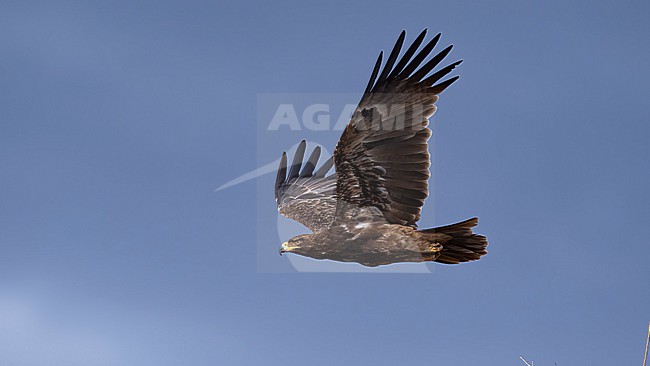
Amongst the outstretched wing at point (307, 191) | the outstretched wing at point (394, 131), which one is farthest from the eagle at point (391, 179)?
the outstretched wing at point (307, 191)

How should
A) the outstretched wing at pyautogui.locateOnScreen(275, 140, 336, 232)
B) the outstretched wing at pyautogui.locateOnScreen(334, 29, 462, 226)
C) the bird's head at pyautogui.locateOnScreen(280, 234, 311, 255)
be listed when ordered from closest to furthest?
Answer: the outstretched wing at pyautogui.locateOnScreen(334, 29, 462, 226) < the bird's head at pyautogui.locateOnScreen(280, 234, 311, 255) < the outstretched wing at pyautogui.locateOnScreen(275, 140, 336, 232)

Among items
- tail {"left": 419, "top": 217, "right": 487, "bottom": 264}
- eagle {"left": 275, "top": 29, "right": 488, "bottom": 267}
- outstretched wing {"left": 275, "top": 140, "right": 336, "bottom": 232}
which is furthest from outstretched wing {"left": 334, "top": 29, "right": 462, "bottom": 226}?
outstretched wing {"left": 275, "top": 140, "right": 336, "bottom": 232}

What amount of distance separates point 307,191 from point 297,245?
133 inches

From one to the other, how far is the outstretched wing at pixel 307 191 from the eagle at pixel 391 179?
1.69 m

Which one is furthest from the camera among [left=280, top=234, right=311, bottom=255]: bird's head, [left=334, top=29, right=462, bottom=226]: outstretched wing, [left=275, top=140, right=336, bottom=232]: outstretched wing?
[left=275, top=140, right=336, bottom=232]: outstretched wing

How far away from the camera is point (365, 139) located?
1013cm

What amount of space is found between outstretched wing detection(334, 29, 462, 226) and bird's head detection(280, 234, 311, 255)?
0.85 metres

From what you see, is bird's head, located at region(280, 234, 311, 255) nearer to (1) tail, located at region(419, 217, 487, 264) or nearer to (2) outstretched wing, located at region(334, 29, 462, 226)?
(2) outstretched wing, located at region(334, 29, 462, 226)

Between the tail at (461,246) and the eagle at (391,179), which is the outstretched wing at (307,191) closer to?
the eagle at (391,179)

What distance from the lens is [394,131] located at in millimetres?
10188

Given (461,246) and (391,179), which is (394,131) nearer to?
(391,179)

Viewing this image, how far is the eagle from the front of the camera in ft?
33.1

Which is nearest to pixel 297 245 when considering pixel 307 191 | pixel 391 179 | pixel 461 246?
pixel 391 179

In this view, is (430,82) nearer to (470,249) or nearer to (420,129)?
(420,129)
